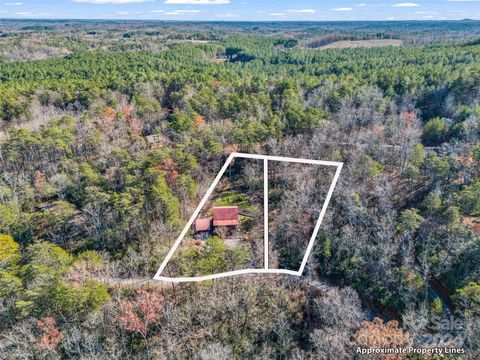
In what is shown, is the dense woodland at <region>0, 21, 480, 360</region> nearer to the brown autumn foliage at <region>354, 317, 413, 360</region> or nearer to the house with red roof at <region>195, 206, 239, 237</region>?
the brown autumn foliage at <region>354, 317, 413, 360</region>

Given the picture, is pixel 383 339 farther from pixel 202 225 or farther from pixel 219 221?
pixel 202 225

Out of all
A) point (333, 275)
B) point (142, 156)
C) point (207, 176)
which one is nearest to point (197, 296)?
point (333, 275)

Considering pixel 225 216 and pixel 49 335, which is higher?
pixel 225 216

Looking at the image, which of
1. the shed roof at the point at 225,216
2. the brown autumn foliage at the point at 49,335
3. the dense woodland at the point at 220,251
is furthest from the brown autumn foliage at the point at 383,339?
the brown autumn foliage at the point at 49,335

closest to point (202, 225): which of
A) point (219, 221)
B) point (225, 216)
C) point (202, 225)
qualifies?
point (202, 225)

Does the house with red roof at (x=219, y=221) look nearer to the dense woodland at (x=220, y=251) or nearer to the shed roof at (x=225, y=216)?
the shed roof at (x=225, y=216)

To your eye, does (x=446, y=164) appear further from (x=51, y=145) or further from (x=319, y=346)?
(x=51, y=145)
